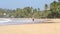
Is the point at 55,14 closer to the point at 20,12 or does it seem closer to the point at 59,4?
the point at 59,4

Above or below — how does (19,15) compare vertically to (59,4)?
below

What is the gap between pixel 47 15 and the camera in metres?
50.5

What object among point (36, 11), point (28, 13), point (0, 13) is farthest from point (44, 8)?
point (0, 13)

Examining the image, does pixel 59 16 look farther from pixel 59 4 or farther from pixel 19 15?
pixel 19 15

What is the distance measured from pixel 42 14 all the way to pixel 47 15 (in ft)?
Result: 9.80

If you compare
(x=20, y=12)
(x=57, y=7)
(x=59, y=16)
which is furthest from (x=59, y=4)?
(x=20, y=12)

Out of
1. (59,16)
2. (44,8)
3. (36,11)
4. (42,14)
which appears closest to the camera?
(59,16)

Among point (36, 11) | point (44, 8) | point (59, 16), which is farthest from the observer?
point (44, 8)

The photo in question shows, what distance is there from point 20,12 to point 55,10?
39.3ft

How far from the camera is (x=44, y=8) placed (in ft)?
203

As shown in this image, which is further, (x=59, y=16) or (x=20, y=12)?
(x=20, y=12)

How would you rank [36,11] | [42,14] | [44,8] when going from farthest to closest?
1. [44,8]
2. [36,11]
3. [42,14]

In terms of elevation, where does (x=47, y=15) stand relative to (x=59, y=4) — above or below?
below

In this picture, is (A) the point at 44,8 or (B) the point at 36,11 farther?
(A) the point at 44,8
